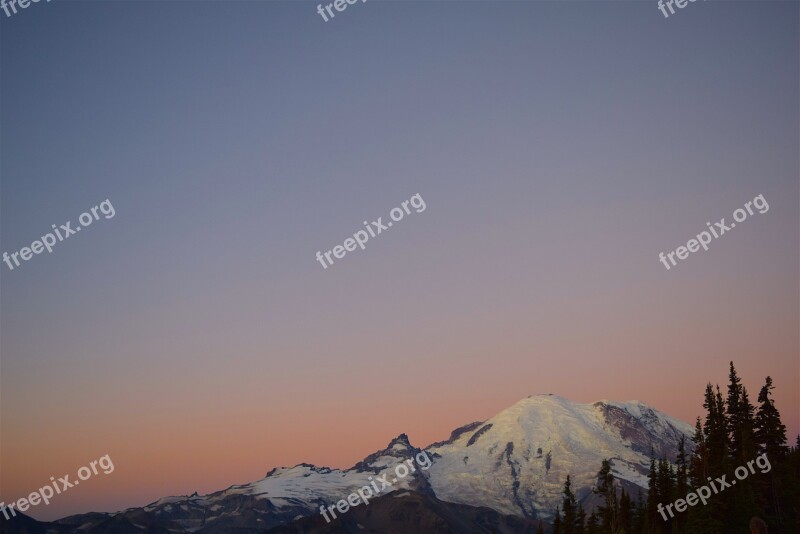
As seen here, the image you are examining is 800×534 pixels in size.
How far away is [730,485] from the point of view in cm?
9900

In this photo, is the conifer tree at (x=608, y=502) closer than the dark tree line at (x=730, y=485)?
No

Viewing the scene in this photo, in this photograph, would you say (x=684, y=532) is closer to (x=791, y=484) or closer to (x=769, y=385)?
(x=791, y=484)

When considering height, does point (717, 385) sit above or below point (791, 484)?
above

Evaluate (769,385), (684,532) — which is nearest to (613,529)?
(684,532)

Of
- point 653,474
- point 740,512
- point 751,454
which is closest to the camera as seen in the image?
point 740,512

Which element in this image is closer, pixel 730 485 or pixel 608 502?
pixel 730 485

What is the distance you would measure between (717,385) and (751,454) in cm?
2174

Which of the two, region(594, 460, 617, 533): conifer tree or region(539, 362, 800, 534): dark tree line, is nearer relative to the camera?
region(539, 362, 800, 534): dark tree line

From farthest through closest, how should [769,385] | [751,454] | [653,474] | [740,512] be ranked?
[653,474]
[769,385]
[751,454]
[740,512]

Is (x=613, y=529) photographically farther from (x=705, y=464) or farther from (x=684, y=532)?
(x=705, y=464)

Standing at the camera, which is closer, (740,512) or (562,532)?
(740,512)

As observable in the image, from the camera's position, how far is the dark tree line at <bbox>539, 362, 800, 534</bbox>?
96.4 m

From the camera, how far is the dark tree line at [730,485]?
96.4 meters

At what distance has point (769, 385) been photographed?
364ft
